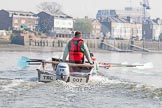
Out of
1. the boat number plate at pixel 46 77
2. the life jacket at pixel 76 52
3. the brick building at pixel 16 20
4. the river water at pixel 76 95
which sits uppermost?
the brick building at pixel 16 20

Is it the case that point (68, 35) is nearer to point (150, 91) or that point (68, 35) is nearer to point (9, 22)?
point (9, 22)

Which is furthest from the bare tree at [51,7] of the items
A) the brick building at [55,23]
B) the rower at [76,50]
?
the rower at [76,50]

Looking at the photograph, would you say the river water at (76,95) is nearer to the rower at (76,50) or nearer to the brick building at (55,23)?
the rower at (76,50)

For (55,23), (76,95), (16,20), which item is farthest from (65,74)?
(55,23)

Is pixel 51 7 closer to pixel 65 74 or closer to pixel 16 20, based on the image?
pixel 16 20

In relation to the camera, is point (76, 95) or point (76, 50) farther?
point (76, 50)

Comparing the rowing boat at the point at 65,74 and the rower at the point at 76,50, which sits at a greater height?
the rower at the point at 76,50

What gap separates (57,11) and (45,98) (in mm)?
114103

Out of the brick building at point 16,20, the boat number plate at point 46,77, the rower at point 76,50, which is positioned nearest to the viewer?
the boat number plate at point 46,77

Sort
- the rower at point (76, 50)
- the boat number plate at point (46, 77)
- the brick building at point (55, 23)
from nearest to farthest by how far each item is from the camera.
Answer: the boat number plate at point (46, 77), the rower at point (76, 50), the brick building at point (55, 23)

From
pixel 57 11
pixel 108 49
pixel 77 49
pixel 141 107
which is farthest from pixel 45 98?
pixel 57 11

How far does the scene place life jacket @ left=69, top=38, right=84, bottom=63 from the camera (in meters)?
20.0

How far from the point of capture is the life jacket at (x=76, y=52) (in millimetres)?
20016

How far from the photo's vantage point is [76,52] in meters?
20.2
